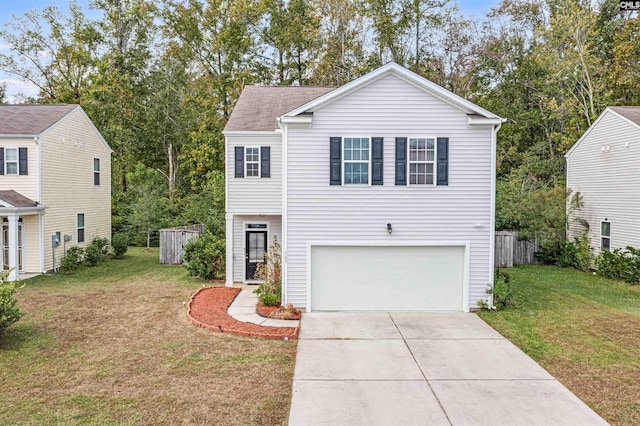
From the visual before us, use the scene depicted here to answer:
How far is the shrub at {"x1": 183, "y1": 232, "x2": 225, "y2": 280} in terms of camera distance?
1452 cm

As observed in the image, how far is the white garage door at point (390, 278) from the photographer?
11094 millimetres

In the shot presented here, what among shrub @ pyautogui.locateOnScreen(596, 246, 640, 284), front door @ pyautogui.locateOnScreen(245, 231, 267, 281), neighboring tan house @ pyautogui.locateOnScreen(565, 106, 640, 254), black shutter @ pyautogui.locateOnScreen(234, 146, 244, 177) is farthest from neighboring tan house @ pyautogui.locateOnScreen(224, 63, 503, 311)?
neighboring tan house @ pyautogui.locateOnScreen(565, 106, 640, 254)

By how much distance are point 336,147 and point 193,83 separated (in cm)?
2193

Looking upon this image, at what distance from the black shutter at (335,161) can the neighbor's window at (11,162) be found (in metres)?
12.6

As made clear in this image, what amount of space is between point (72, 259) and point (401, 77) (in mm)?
14353

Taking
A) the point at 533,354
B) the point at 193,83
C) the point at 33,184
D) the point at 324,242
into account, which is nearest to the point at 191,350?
the point at 324,242

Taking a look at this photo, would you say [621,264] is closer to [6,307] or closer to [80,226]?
[6,307]

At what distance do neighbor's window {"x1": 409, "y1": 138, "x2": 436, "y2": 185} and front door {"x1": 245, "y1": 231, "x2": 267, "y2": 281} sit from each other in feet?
18.0

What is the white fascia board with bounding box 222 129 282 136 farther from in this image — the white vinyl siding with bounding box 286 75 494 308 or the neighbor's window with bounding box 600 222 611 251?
the neighbor's window with bounding box 600 222 611 251

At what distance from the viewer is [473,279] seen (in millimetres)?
11023

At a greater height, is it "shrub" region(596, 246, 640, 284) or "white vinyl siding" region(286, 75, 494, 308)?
"white vinyl siding" region(286, 75, 494, 308)

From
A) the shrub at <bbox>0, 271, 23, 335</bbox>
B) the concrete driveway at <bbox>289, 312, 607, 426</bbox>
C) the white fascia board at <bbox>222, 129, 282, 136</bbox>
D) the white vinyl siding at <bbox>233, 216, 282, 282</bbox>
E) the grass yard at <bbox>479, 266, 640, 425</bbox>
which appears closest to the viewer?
the concrete driveway at <bbox>289, 312, 607, 426</bbox>

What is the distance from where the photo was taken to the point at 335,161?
35.7ft

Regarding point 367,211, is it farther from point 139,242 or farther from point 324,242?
point 139,242
